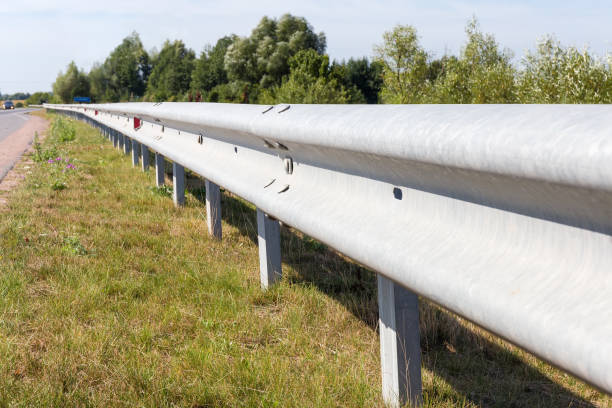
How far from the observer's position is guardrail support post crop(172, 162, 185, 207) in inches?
260

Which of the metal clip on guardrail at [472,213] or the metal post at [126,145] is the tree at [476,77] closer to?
the metal post at [126,145]

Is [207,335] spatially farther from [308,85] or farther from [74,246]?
[308,85]

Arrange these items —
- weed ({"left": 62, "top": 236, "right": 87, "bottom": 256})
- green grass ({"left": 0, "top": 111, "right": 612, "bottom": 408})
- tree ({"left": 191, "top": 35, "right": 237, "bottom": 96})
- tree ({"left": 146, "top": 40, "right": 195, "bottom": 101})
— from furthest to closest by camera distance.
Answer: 1. tree ({"left": 146, "top": 40, "right": 195, "bottom": 101})
2. tree ({"left": 191, "top": 35, "right": 237, "bottom": 96})
3. weed ({"left": 62, "top": 236, "right": 87, "bottom": 256})
4. green grass ({"left": 0, "top": 111, "right": 612, "bottom": 408})

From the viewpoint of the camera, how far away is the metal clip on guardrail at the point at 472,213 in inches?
43.1

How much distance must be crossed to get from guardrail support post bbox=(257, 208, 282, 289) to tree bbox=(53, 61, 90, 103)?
139 metres

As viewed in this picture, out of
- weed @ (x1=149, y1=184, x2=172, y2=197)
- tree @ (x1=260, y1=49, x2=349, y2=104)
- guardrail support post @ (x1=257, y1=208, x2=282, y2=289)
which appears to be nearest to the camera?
guardrail support post @ (x1=257, y1=208, x2=282, y2=289)

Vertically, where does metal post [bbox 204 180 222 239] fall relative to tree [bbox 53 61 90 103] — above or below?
below

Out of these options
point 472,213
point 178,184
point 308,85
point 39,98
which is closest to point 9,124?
point 308,85

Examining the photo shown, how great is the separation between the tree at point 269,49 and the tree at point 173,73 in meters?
25.7

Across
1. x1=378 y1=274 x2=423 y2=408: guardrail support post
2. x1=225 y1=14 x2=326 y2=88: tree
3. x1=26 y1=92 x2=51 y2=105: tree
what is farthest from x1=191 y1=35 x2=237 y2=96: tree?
x1=26 y1=92 x2=51 y2=105: tree

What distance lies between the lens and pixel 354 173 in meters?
2.16

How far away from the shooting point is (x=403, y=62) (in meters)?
65.4

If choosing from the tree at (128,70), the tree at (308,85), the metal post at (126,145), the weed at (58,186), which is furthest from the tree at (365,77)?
the weed at (58,186)

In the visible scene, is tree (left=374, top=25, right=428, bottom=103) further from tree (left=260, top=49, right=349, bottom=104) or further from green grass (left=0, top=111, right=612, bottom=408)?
green grass (left=0, top=111, right=612, bottom=408)
